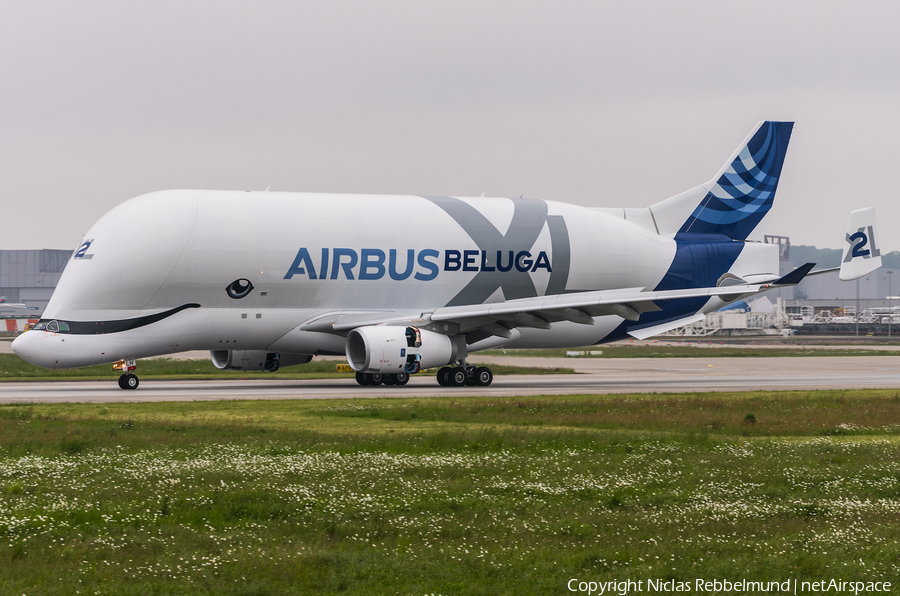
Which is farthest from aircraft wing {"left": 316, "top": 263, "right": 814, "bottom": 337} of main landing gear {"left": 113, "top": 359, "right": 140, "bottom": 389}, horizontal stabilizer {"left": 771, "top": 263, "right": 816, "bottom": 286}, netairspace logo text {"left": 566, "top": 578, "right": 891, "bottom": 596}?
netairspace logo text {"left": 566, "top": 578, "right": 891, "bottom": 596}

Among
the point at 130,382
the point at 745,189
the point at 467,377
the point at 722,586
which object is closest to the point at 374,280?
the point at 467,377

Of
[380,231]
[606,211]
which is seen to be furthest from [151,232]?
[606,211]

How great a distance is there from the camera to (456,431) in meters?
19.2

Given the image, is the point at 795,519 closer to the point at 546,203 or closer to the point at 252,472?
the point at 252,472

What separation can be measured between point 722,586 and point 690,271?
34.2 meters

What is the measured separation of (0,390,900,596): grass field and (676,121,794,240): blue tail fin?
22.5 metres

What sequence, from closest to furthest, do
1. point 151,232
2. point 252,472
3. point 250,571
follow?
1. point 250,571
2. point 252,472
3. point 151,232

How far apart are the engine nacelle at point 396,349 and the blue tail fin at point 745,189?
556 inches

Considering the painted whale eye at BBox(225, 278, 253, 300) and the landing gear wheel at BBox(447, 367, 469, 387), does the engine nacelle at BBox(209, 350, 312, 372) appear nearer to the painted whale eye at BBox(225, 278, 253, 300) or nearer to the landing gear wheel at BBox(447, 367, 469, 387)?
the painted whale eye at BBox(225, 278, 253, 300)

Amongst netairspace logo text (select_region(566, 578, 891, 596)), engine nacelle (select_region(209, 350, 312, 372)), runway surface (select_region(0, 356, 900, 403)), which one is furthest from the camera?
engine nacelle (select_region(209, 350, 312, 372))

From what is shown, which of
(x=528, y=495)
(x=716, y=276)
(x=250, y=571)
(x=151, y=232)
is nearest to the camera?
(x=250, y=571)

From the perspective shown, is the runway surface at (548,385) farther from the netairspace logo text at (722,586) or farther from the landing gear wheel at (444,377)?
the netairspace logo text at (722,586)

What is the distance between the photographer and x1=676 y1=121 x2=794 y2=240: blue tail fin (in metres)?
Result: 42.4

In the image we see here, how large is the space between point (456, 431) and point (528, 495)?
676cm
